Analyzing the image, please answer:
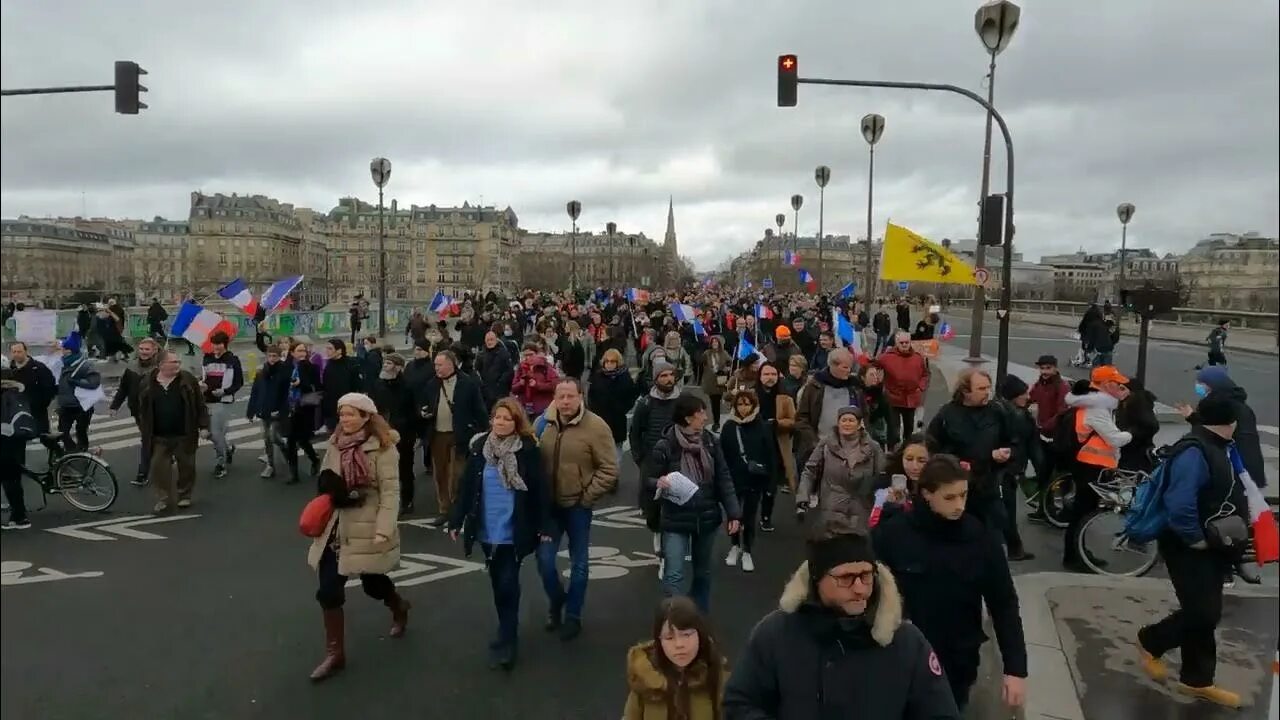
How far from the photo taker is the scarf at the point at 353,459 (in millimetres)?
5156

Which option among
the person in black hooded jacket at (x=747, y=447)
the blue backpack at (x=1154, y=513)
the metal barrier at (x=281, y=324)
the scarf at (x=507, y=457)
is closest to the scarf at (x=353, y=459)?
the scarf at (x=507, y=457)

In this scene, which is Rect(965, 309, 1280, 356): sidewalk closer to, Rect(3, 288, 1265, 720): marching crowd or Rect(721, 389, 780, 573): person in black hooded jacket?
Rect(3, 288, 1265, 720): marching crowd

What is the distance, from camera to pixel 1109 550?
7.27 metres

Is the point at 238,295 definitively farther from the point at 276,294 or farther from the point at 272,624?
the point at 272,624

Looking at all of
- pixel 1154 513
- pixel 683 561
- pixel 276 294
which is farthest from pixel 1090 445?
pixel 276 294

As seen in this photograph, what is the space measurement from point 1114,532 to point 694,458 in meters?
3.89

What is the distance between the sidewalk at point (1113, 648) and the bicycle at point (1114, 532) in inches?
10.9

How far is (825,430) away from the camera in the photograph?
8.09 m

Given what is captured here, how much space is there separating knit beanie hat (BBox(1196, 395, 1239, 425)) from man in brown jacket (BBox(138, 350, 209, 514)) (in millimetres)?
8591

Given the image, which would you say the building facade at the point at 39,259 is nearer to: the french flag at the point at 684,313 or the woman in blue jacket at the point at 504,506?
the woman in blue jacket at the point at 504,506

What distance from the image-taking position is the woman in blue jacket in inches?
208

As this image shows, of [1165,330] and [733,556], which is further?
[1165,330]

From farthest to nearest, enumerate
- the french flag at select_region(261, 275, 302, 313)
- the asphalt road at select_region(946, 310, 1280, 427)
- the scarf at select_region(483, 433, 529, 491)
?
the french flag at select_region(261, 275, 302, 313), the asphalt road at select_region(946, 310, 1280, 427), the scarf at select_region(483, 433, 529, 491)

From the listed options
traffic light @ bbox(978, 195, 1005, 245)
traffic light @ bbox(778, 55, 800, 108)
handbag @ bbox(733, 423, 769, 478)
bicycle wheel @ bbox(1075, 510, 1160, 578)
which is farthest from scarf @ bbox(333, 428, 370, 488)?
traffic light @ bbox(778, 55, 800, 108)
